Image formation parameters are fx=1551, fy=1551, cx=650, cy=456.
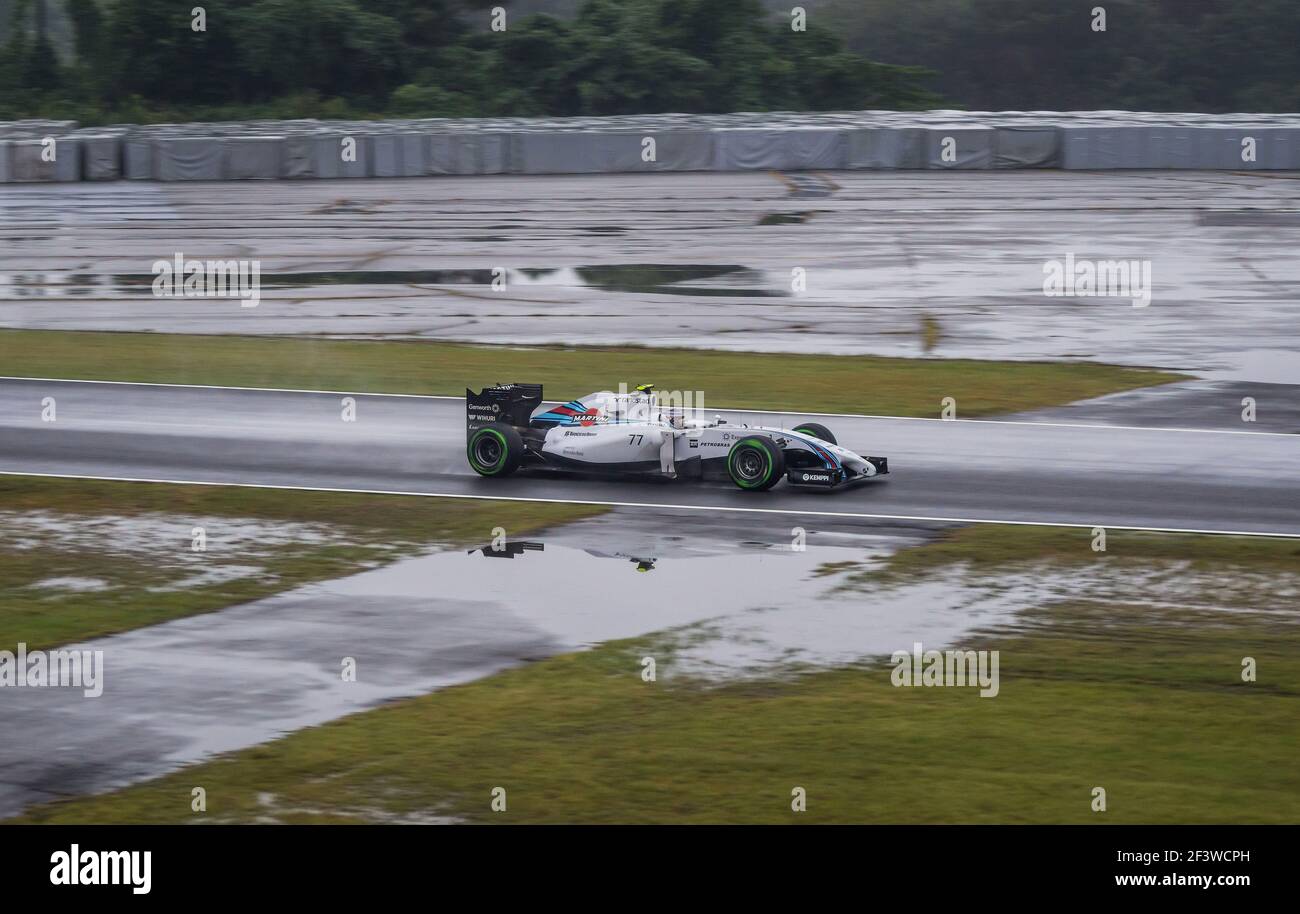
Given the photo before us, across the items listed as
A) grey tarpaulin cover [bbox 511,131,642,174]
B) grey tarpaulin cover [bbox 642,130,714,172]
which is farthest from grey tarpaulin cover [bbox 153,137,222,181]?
grey tarpaulin cover [bbox 642,130,714,172]

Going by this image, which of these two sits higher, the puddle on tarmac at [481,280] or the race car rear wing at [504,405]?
the puddle on tarmac at [481,280]

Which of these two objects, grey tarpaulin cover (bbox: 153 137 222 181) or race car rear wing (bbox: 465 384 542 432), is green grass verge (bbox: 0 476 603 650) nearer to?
race car rear wing (bbox: 465 384 542 432)

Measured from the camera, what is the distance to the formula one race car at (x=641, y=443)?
18516 mm

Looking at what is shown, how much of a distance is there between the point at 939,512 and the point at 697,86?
165 ft

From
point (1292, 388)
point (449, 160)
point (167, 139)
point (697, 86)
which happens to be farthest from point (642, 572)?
point (697, 86)

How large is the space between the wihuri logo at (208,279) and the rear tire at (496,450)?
662 inches

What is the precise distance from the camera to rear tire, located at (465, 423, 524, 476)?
19.6 m

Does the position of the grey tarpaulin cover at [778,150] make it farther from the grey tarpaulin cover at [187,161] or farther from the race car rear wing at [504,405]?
the race car rear wing at [504,405]

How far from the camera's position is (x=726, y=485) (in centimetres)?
1922

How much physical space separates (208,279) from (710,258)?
12666mm

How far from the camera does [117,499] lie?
19.1 metres

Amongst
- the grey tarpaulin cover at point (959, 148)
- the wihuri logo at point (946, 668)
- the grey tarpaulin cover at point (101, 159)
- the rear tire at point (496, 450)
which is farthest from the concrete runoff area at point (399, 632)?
the grey tarpaulin cover at point (101, 159)

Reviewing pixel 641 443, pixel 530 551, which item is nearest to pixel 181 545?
pixel 530 551

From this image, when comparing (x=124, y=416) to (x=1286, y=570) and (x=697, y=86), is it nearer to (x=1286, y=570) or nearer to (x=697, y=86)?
(x=1286, y=570)
